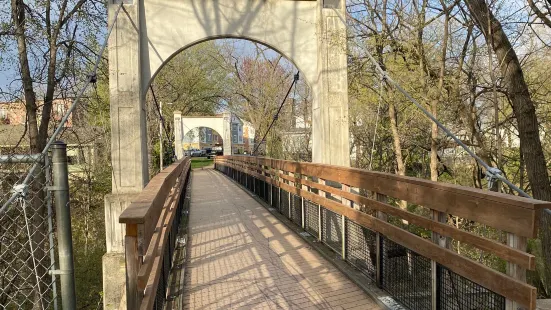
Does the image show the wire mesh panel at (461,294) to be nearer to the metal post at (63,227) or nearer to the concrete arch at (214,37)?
the metal post at (63,227)

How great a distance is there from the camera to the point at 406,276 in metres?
3.37

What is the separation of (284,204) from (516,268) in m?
5.26

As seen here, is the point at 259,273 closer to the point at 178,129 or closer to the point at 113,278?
the point at 113,278

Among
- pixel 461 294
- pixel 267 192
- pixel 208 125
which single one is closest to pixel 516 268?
pixel 461 294

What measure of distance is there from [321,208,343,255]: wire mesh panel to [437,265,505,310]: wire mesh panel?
78.6 inches

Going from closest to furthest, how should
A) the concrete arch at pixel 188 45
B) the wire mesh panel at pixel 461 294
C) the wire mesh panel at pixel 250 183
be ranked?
the wire mesh panel at pixel 461 294 < the concrete arch at pixel 188 45 < the wire mesh panel at pixel 250 183

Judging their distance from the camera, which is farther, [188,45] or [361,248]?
[188,45]

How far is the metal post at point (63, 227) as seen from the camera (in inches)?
79.5

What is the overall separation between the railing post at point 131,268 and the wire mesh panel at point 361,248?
7.68 feet

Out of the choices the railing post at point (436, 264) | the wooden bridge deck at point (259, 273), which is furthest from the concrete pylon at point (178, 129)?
the railing post at point (436, 264)

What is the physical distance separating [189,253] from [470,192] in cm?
354

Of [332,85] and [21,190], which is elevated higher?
[332,85]

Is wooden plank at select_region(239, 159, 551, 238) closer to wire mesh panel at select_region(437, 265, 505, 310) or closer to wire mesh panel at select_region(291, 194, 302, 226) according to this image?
wire mesh panel at select_region(437, 265, 505, 310)

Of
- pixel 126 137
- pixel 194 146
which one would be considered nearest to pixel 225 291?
pixel 126 137
